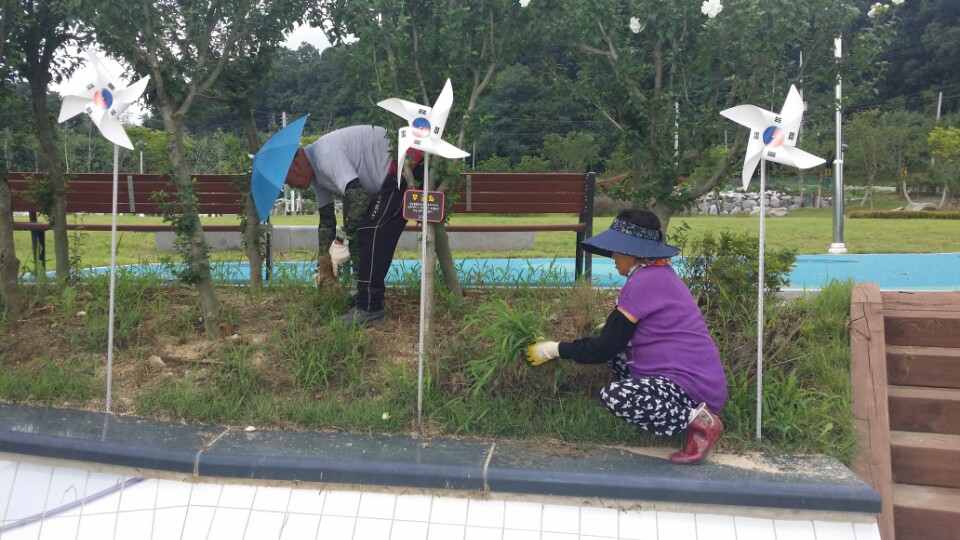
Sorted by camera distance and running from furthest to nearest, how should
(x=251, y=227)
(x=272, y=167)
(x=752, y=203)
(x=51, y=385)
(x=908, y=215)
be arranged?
(x=752, y=203), (x=908, y=215), (x=251, y=227), (x=272, y=167), (x=51, y=385)

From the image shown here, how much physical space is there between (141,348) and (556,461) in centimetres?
286

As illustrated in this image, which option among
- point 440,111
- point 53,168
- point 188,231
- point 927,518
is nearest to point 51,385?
point 188,231

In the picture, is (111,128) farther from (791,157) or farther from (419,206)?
(791,157)

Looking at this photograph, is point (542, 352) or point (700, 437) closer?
point (700, 437)

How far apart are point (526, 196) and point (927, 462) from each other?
179 inches

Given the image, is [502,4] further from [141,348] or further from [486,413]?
[141,348]

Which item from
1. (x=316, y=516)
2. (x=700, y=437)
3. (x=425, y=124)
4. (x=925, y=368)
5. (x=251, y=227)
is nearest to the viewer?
(x=316, y=516)

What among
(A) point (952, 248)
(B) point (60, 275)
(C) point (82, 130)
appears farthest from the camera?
(C) point (82, 130)

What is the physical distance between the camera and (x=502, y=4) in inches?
188

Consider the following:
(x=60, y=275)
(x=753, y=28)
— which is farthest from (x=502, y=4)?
(x=60, y=275)

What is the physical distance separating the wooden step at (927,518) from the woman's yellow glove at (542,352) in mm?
1820

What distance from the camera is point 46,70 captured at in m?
5.90

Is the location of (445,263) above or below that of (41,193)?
below

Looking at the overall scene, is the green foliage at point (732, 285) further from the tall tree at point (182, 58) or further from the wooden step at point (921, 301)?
the tall tree at point (182, 58)
